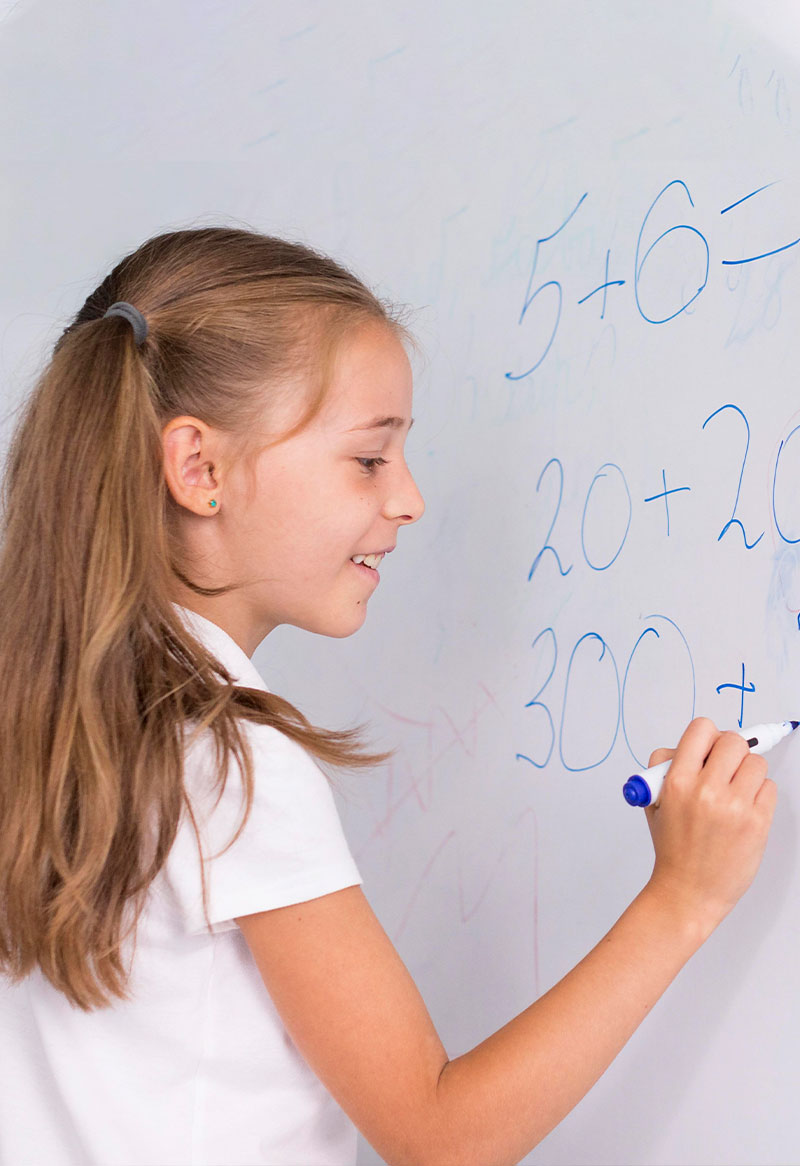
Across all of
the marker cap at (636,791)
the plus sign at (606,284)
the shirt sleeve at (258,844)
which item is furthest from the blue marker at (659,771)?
the plus sign at (606,284)

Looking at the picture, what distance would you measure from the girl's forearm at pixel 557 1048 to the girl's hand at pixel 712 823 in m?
0.01

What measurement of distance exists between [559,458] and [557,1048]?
331mm

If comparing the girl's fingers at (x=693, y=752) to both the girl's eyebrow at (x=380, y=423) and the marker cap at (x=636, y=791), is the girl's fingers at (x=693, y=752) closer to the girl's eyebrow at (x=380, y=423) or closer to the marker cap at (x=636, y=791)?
the marker cap at (x=636, y=791)

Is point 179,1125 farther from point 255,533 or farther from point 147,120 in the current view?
point 147,120

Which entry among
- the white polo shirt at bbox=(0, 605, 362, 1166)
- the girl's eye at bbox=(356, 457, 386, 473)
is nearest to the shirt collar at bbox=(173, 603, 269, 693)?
the white polo shirt at bbox=(0, 605, 362, 1166)

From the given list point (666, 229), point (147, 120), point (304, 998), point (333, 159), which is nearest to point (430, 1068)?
point (304, 998)

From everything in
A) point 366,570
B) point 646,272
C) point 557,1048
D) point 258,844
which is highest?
point 646,272

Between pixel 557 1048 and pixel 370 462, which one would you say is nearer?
pixel 557 1048

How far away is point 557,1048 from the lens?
48 centimetres

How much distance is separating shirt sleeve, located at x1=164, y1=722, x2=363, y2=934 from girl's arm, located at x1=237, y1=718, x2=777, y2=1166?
1 cm

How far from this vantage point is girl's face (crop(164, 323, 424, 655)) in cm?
57

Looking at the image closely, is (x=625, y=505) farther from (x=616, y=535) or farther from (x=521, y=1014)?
(x=521, y=1014)

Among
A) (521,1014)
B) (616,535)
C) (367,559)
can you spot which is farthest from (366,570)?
(521,1014)

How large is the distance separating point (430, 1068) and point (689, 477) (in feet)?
1.01
